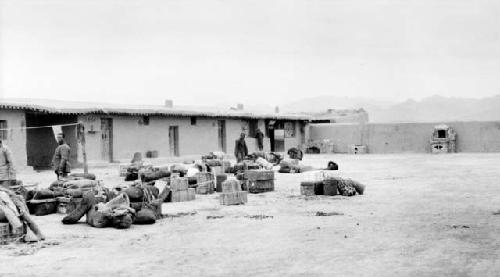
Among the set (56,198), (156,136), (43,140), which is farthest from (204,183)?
(156,136)

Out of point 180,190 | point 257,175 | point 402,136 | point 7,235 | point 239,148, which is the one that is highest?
point 402,136

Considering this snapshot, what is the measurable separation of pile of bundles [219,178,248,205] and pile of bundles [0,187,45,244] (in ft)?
15.4

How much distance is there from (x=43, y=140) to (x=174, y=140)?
714 centimetres

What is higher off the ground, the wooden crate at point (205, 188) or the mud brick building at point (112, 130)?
the mud brick building at point (112, 130)

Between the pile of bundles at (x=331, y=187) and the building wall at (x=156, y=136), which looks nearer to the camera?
the pile of bundles at (x=331, y=187)

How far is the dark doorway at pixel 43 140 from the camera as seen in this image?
2666 centimetres

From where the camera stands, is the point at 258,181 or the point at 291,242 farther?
the point at 258,181

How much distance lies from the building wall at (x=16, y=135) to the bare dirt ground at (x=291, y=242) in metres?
13.5

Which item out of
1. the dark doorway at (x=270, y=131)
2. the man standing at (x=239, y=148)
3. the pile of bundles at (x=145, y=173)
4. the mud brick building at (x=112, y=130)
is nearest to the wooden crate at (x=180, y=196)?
the pile of bundles at (x=145, y=173)

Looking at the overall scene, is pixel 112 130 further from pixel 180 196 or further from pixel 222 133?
pixel 180 196

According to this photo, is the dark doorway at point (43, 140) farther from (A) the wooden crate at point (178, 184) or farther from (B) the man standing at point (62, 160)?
(A) the wooden crate at point (178, 184)

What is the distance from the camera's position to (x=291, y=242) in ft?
26.9

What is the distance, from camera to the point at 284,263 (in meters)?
6.90

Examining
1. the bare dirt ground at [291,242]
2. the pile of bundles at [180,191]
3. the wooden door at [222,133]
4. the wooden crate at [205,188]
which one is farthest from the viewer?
the wooden door at [222,133]
